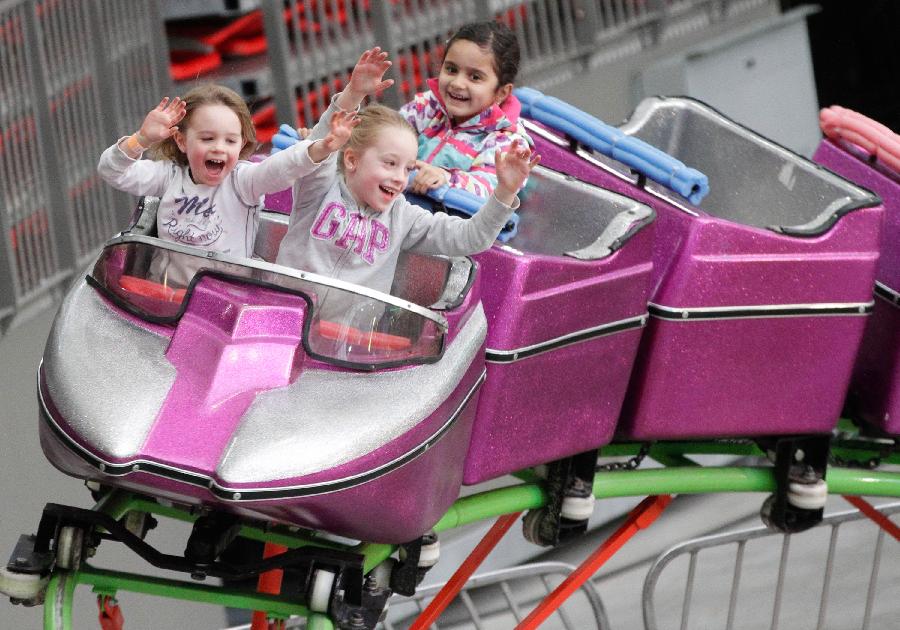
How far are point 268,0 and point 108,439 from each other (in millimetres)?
2445

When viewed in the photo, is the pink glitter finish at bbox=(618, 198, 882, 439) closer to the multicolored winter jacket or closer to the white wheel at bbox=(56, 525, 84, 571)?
the multicolored winter jacket

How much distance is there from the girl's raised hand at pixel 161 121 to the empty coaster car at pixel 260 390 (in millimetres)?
137

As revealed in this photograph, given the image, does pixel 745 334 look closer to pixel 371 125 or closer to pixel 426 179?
pixel 426 179

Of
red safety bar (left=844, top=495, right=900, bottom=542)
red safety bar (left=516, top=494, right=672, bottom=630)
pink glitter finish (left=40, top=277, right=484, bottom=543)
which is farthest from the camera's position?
red safety bar (left=844, top=495, right=900, bottom=542)

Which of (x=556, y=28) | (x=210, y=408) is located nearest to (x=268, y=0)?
(x=556, y=28)

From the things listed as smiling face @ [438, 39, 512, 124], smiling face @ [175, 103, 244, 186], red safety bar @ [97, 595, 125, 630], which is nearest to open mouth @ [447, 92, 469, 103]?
smiling face @ [438, 39, 512, 124]

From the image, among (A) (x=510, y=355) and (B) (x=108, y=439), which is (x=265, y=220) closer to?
(A) (x=510, y=355)

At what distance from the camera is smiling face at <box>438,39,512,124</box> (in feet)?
8.75

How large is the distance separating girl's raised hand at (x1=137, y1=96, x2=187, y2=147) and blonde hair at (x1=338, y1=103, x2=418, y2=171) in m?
0.25

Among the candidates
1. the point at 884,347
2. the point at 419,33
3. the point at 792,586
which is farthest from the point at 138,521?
the point at 792,586

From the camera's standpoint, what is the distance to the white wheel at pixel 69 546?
6.60 ft

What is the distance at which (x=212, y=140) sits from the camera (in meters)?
2.14

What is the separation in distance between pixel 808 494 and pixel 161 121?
136cm

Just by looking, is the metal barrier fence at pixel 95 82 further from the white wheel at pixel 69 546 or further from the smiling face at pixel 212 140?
the white wheel at pixel 69 546
